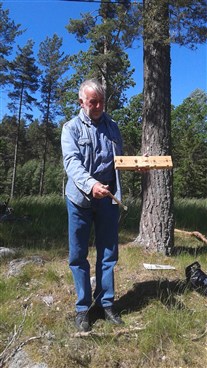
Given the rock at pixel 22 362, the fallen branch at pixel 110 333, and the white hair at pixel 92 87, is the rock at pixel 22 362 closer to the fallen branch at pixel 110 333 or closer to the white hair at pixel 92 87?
the fallen branch at pixel 110 333

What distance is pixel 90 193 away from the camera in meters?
3.23

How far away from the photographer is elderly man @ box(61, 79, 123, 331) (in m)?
3.34

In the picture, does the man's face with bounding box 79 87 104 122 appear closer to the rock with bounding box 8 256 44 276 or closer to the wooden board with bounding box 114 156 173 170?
the wooden board with bounding box 114 156 173 170

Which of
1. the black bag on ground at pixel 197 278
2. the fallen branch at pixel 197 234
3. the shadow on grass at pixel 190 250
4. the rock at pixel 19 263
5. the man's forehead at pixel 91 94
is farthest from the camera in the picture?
the fallen branch at pixel 197 234

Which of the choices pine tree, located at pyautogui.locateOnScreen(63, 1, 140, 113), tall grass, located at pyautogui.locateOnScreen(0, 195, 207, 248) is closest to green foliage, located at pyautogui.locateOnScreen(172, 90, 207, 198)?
pine tree, located at pyautogui.locateOnScreen(63, 1, 140, 113)

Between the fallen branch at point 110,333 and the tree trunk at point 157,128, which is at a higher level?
the tree trunk at point 157,128

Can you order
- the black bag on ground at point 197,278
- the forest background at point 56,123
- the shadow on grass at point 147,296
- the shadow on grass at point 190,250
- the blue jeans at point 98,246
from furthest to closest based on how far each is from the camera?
the forest background at point 56,123
the shadow on grass at point 190,250
the black bag on ground at point 197,278
the shadow on grass at point 147,296
the blue jeans at point 98,246

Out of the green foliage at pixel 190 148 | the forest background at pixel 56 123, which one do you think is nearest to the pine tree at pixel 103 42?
the forest background at pixel 56 123

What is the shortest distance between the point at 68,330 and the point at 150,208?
2496mm

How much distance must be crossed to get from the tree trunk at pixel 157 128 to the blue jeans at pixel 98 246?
2.00 m

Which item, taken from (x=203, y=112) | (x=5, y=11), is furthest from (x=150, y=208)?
(x=203, y=112)

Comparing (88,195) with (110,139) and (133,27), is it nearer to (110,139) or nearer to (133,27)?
(110,139)

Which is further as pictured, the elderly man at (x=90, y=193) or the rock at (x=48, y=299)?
the rock at (x=48, y=299)

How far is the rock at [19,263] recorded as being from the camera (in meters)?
4.77
